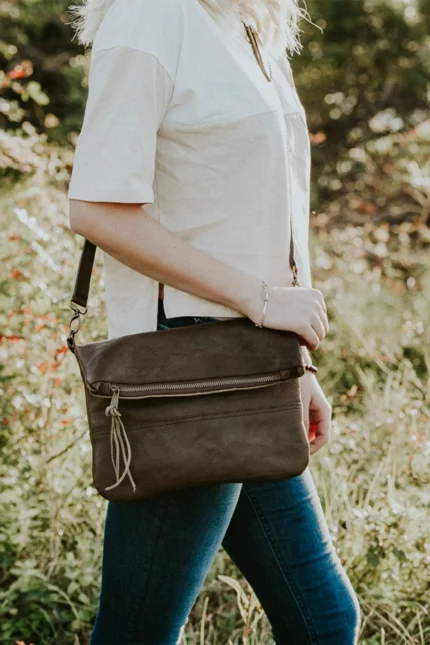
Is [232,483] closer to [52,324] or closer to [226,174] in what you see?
[226,174]

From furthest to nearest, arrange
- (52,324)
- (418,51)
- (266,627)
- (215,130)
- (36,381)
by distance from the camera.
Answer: (418,51) < (36,381) < (52,324) < (266,627) < (215,130)

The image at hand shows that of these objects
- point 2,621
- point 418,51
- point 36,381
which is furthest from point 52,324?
point 418,51

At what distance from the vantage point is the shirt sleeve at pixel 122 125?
3.82ft

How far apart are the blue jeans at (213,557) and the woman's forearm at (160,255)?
9cm

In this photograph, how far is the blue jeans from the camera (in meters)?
Result: 1.32

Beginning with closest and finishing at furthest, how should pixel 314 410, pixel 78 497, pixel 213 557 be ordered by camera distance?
1. pixel 213 557
2. pixel 314 410
3. pixel 78 497

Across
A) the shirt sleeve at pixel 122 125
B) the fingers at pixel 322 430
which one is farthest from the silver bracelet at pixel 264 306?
the fingers at pixel 322 430

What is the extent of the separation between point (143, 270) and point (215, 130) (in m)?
0.25

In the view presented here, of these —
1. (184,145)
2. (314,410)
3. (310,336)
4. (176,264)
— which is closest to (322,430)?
(314,410)

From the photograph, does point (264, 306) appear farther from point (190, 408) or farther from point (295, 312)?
point (190, 408)

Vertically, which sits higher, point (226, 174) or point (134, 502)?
point (226, 174)

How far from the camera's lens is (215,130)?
1227mm

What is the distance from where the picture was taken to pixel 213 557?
140cm

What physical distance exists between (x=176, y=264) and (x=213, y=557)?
552 millimetres
